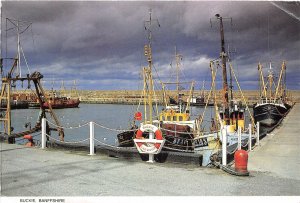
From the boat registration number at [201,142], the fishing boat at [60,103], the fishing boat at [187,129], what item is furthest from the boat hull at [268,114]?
the fishing boat at [60,103]

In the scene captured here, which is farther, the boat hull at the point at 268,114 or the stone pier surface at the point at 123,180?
the boat hull at the point at 268,114

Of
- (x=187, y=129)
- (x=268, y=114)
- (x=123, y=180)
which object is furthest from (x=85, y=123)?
(x=123, y=180)

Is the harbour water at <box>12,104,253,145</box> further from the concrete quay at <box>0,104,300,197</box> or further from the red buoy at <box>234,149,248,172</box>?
the red buoy at <box>234,149,248,172</box>

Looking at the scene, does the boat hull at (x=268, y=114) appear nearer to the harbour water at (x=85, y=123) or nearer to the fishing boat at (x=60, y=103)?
the harbour water at (x=85, y=123)

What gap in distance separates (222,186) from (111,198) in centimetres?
278

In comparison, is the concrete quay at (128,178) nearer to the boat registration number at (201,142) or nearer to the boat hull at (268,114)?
the boat registration number at (201,142)

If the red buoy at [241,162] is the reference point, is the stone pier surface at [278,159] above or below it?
below

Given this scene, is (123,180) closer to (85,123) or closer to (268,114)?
(268,114)

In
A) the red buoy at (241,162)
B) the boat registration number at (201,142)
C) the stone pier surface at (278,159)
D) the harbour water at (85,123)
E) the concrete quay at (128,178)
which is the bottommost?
the harbour water at (85,123)

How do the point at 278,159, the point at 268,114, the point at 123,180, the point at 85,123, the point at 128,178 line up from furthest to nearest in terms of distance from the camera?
the point at 85,123, the point at 268,114, the point at 278,159, the point at 128,178, the point at 123,180

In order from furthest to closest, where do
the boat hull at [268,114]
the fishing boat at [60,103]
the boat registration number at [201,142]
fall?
the fishing boat at [60,103]
the boat hull at [268,114]
the boat registration number at [201,142]

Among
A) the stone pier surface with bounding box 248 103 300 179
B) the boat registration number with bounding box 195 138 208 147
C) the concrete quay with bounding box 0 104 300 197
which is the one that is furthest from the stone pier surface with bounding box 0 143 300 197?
the boat registration number with bounding box 195 138 208 147

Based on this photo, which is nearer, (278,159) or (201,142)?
(278,159)

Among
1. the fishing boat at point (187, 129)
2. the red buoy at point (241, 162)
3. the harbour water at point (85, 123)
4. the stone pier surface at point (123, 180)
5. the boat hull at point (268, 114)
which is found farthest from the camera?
the harbour water at point (85, 123)
